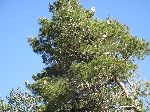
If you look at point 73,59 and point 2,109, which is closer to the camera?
point 73,59

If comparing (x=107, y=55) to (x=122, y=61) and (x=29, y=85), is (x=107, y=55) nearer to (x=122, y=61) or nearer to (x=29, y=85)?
(x=122, y=61)

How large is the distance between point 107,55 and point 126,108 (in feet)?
13.7

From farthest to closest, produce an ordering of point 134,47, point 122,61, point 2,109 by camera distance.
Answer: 1. point 2,109
2. point 134,47
3. point 122,61

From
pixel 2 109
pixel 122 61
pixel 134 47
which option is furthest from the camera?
pixel 2 109

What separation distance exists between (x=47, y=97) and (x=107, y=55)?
5495 mm

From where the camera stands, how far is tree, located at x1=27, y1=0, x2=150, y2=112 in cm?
2675

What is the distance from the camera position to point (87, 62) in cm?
2814

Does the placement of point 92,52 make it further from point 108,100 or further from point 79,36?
point 108,100

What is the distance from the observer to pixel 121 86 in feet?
93.6

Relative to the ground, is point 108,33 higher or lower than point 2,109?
lower

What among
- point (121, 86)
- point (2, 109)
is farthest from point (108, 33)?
point (2, 109)

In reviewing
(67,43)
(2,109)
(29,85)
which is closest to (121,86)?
(67,43)

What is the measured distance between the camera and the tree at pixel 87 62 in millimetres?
26750

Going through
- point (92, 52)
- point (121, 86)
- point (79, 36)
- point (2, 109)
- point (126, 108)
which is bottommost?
point (126, 108)
